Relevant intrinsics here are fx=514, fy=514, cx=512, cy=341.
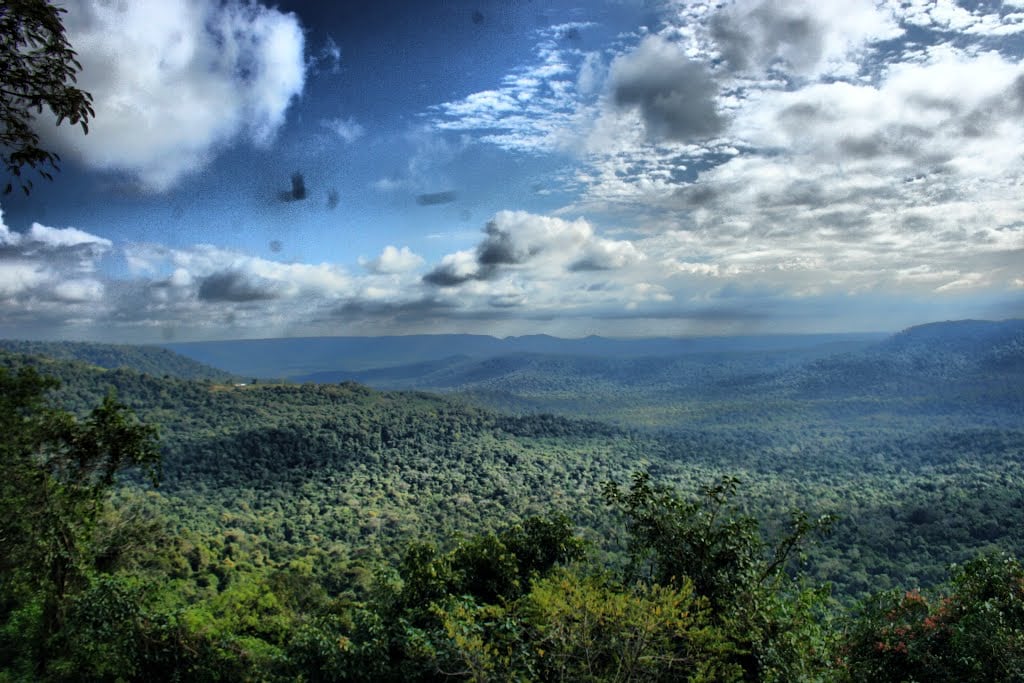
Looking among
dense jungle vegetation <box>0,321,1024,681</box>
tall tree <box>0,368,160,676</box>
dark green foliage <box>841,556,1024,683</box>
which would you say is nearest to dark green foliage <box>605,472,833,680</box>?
dense jungle vegetation <box>0,321,1024,681</box>

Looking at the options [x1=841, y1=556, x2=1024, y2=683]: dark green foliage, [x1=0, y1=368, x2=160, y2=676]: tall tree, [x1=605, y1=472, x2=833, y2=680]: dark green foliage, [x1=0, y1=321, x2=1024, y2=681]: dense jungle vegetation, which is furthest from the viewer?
[x1=0, y1=368, x2=160, y2=676]: tall tree

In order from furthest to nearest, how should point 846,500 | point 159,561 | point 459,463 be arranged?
point 459,463 → point 846,500 → point 159,561

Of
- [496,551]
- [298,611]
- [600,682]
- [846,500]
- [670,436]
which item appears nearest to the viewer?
[600,682]

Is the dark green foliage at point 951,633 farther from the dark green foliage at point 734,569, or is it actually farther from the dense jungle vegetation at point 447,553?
the dark green foliage at point 734,569

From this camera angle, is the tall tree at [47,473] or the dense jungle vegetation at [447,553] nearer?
the dense jungle vegetation at [447,553]

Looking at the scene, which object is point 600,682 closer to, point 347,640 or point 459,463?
point 347,640

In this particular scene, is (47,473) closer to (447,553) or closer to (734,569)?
(447,553)

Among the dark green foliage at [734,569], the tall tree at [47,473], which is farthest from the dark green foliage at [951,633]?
the tall tree at [47,473]

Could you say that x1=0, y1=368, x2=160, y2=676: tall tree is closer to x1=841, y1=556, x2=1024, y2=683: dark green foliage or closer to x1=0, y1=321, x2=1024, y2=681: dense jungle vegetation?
x1=0, y1=321, x2=1024, y2=681: dense jungle vegetation

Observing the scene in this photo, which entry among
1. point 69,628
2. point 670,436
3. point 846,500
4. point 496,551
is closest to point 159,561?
point 69,628
